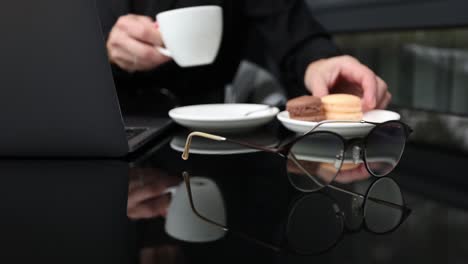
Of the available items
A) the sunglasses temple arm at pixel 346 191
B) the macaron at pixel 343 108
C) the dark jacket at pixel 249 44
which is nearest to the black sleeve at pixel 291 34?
the dark jacket at pixel 249 44

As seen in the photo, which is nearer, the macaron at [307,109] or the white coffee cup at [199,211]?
the white coffee cup at [199,211]

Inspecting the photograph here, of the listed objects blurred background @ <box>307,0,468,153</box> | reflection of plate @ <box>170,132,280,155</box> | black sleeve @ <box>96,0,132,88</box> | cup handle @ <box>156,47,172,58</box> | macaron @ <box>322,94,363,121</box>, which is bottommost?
blurred background @ <box>307,0,468,153</box>

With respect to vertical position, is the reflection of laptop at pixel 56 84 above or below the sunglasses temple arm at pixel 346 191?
above

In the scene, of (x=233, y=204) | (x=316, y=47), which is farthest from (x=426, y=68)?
(x=233, y=204)

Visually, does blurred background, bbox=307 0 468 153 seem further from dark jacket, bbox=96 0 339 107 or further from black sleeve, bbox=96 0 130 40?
black sleeve, bbox=96 0 130 40

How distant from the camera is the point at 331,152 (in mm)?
485

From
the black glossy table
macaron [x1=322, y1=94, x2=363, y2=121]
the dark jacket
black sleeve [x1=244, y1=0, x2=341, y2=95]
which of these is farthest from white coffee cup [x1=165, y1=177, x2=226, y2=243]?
black sleeve [x1=244, y1=0, x2=341, y2=95]

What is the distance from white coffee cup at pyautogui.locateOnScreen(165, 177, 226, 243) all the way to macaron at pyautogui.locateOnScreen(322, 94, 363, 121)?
24cm

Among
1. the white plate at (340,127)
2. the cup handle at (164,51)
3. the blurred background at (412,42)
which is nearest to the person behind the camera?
the white plate at (340,127)

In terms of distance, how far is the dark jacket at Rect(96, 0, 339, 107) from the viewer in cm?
100

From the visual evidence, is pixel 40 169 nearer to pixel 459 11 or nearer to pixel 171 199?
pixel 171 199

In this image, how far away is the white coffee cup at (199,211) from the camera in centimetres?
31

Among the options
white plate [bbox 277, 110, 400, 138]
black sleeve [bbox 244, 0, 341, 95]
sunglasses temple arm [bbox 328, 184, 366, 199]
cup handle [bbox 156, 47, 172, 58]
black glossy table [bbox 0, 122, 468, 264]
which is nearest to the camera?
black glossy table [bbox 0, 122, 468, 264]

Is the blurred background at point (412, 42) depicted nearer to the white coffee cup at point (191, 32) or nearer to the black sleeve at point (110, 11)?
the white coffee cup at point (191, 32)
